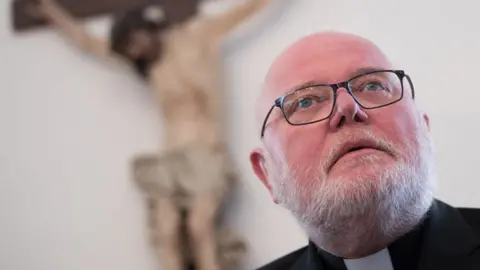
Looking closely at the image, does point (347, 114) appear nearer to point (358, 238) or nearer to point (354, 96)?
point (354, 96)

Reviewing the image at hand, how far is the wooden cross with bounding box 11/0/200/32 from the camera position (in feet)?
5.81

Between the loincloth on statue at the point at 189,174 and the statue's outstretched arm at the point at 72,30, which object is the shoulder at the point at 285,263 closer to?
the loincloth on statue at the point at 189,174

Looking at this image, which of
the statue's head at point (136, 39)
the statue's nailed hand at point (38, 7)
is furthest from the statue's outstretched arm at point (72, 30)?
the statue's head at point (136, 39)

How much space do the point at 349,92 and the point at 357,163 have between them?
0.10m

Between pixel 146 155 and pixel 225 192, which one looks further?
pixel 146 155

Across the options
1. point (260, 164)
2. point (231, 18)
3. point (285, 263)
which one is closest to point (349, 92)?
point (260, 164)

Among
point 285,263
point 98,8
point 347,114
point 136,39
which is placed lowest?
point 285,263

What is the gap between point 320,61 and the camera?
819 millimetres

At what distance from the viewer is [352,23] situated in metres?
1.54

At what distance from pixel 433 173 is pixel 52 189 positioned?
4.33 feet

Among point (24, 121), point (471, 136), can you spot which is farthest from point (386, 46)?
point (24, 121)

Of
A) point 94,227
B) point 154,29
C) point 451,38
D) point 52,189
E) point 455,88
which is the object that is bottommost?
point 94,227

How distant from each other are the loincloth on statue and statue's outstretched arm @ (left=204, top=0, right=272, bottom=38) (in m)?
0.34

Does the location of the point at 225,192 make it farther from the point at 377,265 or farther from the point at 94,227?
the point at 377,265
